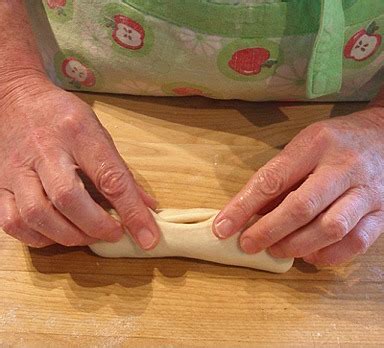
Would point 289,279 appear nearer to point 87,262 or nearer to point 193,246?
point 193,246

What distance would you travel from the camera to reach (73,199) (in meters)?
0.78

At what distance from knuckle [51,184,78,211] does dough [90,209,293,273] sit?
0.36 feet

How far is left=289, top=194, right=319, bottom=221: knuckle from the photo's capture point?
31.2 inches

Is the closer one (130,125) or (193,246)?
(193,246)

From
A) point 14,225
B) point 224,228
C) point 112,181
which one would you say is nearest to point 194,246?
point 224,228

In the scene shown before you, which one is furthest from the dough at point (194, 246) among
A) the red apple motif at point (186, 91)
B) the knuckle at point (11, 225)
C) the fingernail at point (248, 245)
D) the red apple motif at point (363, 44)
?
the red apple motif at point (363, 44)

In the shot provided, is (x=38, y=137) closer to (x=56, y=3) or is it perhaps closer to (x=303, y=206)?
(x=56, y=3)

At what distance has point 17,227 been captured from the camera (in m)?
0.83

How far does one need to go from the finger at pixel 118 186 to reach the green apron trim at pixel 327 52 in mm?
300

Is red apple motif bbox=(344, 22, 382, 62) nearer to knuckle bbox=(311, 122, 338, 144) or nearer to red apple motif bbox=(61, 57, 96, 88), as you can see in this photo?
knuckle bbox=(311, 122, 338, 144)

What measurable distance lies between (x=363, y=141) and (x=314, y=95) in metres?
0.11

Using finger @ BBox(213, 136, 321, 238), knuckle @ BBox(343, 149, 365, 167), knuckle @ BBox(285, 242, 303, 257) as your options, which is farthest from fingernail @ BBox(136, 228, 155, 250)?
knuckle @ BBox(343, 149, 365, 167)

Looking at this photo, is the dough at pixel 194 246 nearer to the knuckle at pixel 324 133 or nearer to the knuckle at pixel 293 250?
the knuckle at pixel 293 250

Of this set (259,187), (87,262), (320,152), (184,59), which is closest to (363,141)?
(320,152)
